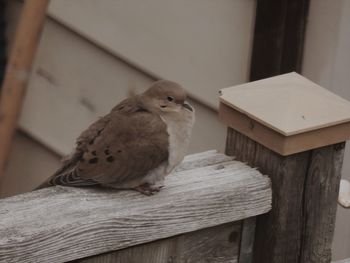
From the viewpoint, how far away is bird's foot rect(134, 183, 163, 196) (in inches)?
80.3

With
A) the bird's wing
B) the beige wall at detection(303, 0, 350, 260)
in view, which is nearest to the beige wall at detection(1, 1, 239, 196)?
the beige wall at detection(303, 0, 350, 260)

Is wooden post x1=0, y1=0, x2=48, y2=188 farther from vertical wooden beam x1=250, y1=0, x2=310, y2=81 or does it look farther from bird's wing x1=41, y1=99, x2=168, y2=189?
bird's wing x1=41, y1=99, x2=168, y2=189

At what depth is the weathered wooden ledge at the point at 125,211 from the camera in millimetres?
1793

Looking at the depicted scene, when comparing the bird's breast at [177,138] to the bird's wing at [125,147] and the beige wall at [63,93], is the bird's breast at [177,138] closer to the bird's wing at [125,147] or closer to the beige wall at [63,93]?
the bird's wing at [125,147]

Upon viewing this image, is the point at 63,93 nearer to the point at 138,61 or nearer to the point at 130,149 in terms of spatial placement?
the point at 138,61

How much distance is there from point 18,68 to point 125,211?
261 centimetres

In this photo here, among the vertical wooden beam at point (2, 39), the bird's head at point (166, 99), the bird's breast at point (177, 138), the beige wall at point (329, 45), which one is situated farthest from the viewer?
the vertical wooden beam at point (2, 39)

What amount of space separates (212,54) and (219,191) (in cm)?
182

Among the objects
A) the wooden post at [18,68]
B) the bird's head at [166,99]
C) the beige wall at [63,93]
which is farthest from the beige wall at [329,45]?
the wooden post at [18,68]

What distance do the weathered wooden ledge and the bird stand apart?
0.14 ft

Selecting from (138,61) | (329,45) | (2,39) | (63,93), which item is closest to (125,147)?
(329,45)

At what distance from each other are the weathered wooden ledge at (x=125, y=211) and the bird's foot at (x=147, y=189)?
1 cm

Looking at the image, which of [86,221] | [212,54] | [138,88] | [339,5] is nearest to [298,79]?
[86,221]

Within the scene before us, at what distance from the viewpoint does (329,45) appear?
3.37 m
